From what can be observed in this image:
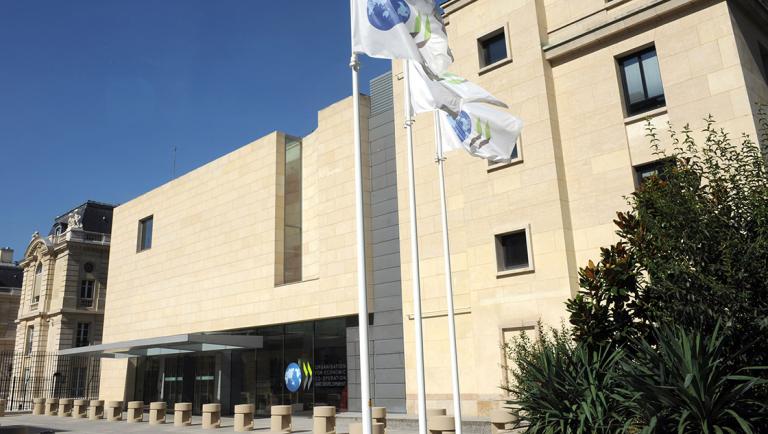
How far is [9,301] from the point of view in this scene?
79875 millimetres

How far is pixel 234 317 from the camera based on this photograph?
31797mm

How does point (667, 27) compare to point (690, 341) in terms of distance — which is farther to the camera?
point (667, 27)

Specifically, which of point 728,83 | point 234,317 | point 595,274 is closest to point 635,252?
point 595,274

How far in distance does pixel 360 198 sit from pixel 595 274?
18.8 feet

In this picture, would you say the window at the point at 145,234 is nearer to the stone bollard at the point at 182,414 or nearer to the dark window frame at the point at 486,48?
the stone bollard at the point at 182,414

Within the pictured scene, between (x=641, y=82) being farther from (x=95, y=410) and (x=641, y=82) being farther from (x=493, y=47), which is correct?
(x=95, y=410)

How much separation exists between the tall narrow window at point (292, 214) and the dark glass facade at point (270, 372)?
9.71 ft

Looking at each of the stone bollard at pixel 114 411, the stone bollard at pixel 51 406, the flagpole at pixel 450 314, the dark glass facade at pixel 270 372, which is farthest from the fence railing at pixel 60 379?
the flagpole at pixel 450 314

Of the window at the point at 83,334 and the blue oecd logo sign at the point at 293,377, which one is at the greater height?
the window at the point at 83,334

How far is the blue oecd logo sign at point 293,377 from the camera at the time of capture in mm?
28500

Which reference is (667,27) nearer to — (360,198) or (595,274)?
(595,274)

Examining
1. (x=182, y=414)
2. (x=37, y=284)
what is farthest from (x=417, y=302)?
(x=37, y=284)

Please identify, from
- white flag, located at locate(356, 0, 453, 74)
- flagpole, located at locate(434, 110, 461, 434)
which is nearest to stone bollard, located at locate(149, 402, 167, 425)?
flagpole, located at locate(434, 110, 461, 434)

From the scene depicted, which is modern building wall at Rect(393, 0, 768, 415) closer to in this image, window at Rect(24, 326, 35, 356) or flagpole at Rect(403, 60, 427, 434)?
flagpole at Rect(403, 60, 427, 434)
